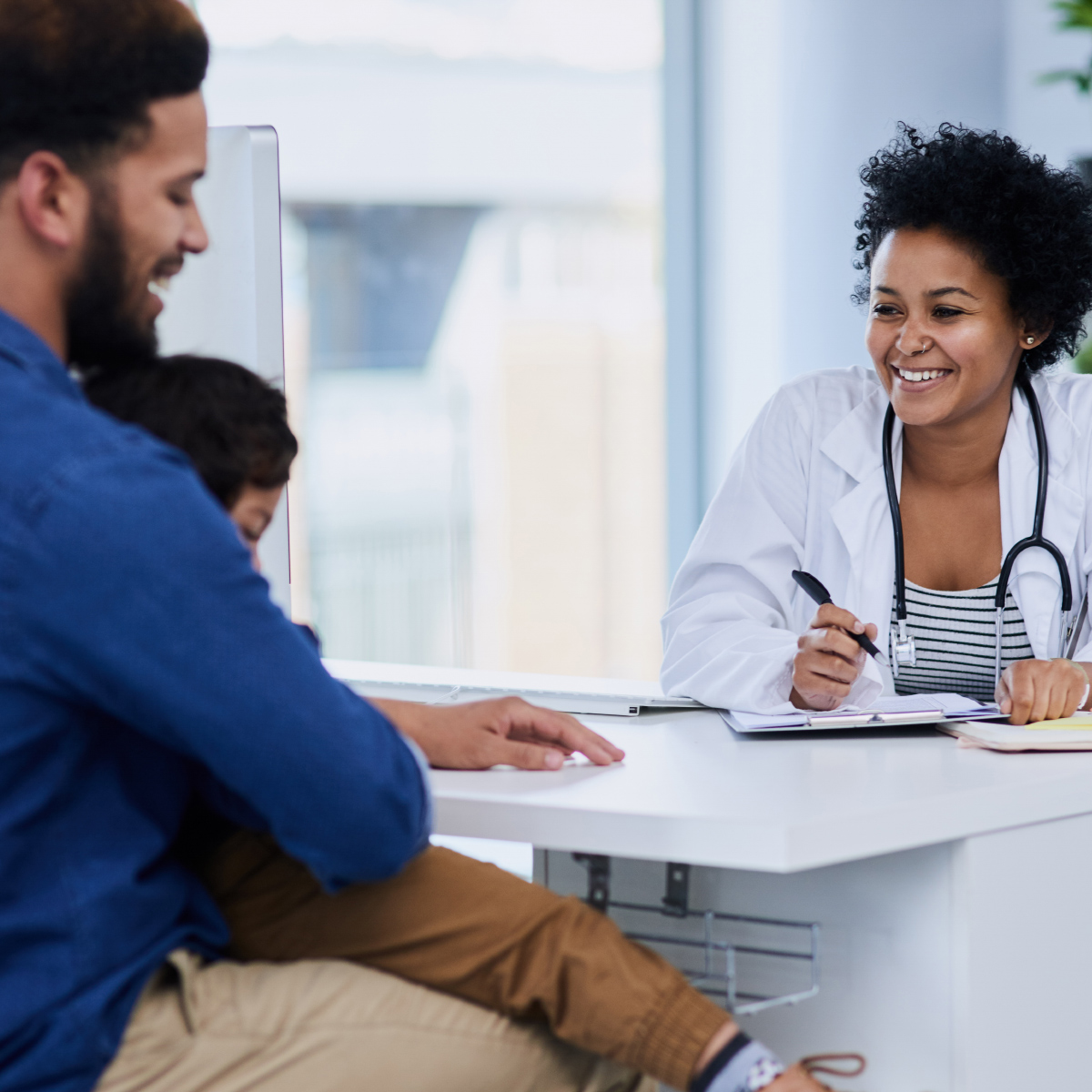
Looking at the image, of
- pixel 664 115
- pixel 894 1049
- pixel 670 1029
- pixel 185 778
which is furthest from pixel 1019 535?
pixel 664 115

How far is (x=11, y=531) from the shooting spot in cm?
74

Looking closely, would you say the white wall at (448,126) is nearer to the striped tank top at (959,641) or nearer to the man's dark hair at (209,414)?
the striped tank top at (959,641)

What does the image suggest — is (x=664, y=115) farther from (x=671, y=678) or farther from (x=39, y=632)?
(x=39, y=632)

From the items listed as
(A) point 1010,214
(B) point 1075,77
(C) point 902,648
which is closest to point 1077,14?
(B) point 1075,77

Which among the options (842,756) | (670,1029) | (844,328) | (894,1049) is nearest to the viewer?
(670,1029)

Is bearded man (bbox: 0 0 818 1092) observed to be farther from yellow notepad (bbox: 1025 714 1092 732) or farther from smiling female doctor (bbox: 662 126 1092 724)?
smiling female doctor (bbox: 662 126 1092 724)

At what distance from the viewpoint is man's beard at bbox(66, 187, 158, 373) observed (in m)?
0.87

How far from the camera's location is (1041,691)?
1.28 metres

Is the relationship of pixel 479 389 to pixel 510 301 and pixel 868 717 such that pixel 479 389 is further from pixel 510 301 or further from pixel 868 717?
pixel 868 717

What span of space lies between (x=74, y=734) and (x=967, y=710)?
843mm

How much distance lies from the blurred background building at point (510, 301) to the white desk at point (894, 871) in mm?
2125

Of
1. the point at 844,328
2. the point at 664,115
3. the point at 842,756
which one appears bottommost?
the point at 842,756

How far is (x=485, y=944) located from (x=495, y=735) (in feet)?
0.74

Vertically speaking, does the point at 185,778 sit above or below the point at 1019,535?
below
